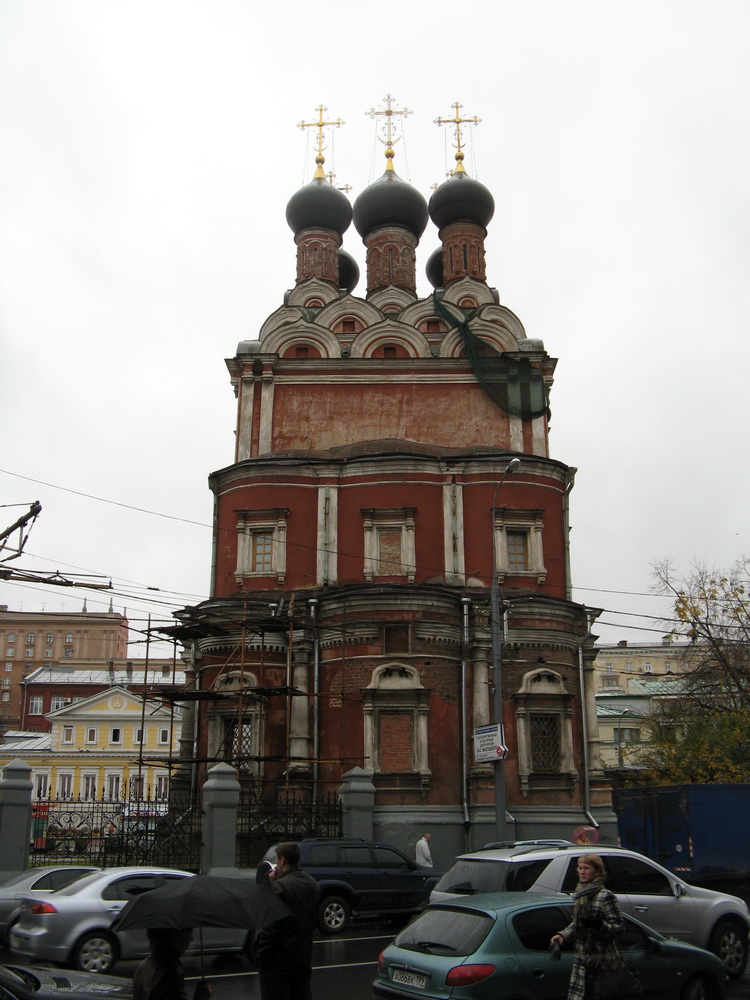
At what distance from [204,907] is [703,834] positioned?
46.2ft

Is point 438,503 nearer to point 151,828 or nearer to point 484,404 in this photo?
point 484,404

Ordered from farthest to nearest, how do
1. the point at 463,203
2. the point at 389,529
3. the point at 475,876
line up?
the point at 463,203
the point at 389,529
the point at 475,876

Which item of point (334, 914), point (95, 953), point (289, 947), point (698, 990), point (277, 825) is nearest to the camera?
point (289, 947)

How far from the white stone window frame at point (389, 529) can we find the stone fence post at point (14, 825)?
10.9 meters

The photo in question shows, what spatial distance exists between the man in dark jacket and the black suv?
8.89 m

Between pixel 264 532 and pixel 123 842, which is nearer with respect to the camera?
pixel 123 842

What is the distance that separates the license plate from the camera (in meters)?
8.21

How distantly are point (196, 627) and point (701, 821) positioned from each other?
1300 cm

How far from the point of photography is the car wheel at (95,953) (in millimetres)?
11906

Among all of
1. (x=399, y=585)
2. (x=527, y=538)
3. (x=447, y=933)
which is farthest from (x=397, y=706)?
(x=447, y=933)

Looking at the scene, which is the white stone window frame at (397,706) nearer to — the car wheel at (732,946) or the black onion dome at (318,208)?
the car wheel at (732,946)

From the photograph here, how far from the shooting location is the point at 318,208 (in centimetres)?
3809

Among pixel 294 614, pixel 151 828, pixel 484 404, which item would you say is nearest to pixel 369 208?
pixel 484 404

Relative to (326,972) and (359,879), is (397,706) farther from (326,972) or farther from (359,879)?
(326,972)
